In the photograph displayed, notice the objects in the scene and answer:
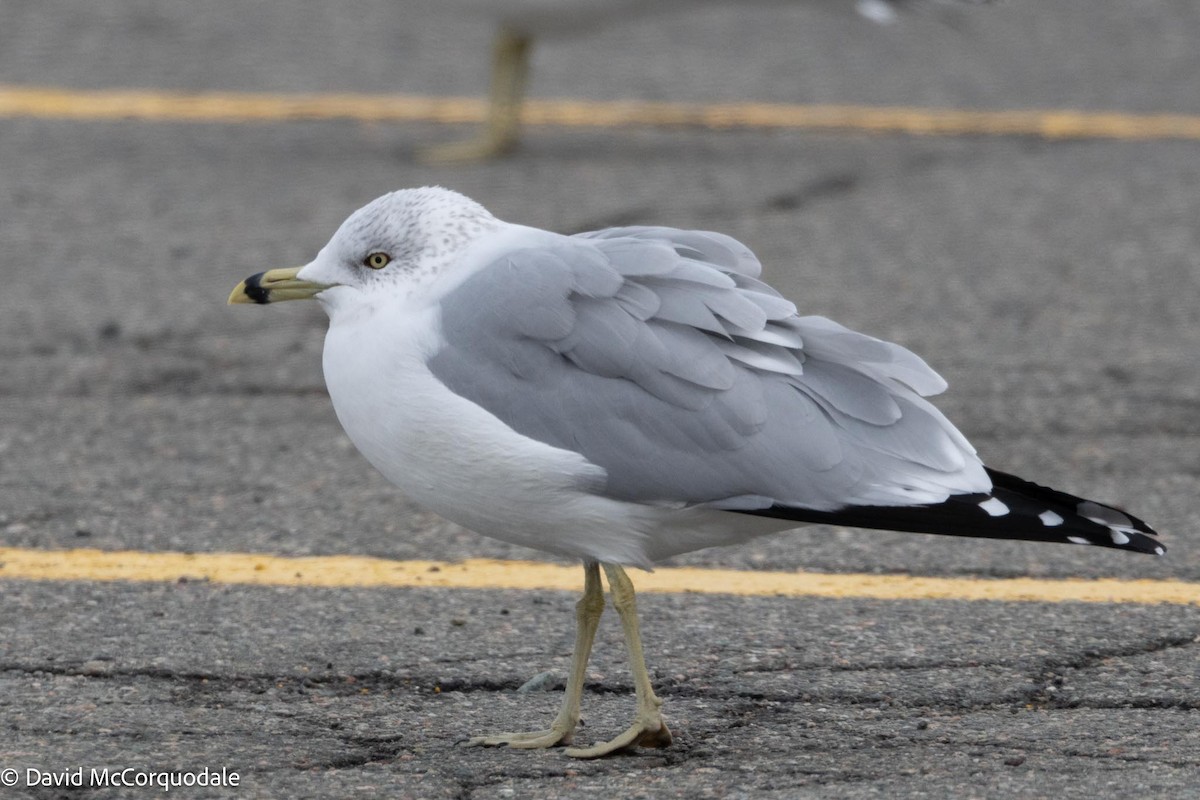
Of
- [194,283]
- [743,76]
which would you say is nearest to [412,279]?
[194,283]

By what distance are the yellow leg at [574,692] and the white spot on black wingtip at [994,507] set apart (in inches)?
27.2

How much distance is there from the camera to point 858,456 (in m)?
3.00

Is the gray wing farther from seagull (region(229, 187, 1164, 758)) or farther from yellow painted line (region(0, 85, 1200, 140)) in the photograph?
yellow painted line (region(0, 85, 1200, 140))

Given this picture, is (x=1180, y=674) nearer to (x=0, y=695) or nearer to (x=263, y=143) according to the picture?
(x=0, y=695)

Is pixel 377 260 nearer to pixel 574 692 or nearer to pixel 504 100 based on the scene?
pixel 574 692

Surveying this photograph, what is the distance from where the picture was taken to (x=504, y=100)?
23.8 ft

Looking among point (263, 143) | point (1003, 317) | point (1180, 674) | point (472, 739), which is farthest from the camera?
point (263, 143)

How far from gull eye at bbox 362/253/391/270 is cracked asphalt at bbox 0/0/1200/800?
809mm

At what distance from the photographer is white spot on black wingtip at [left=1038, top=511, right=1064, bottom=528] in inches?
115

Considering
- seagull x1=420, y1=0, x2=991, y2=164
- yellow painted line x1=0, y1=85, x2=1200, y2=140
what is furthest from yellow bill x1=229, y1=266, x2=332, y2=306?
yellow painted line x1=0, y1=85, x2=1200, y2=140

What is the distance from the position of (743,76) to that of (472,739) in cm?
550

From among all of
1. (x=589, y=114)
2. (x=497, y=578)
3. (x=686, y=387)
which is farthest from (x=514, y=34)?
(x=686, y=387)

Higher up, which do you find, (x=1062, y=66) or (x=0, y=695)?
(x=1062, y=66)

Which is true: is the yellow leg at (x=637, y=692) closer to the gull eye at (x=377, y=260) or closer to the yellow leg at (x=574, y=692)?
the yellow leg at (x=574, y=692)
